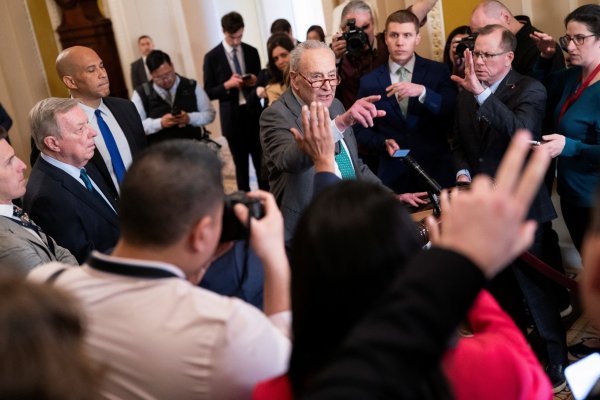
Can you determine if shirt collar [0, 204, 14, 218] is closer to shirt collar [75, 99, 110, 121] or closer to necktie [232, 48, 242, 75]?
shirt collar [75, 99, 110, 121]

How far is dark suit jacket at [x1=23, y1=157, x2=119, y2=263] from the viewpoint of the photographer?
2.21m

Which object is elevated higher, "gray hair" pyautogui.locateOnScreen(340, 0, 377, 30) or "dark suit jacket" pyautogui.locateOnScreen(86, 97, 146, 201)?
"gray hair" pyautogui.locateOnScreen(340, 0, 377, 30)

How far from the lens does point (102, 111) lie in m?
3.02

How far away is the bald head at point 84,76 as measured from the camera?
3.00m

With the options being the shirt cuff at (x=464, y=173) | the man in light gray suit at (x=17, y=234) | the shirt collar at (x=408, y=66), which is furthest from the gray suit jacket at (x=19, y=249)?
the shirt collar at (x=408, y=66)

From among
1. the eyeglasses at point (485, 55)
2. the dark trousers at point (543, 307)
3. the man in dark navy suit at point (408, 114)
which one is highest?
the eyeglasses at point (485, 55)

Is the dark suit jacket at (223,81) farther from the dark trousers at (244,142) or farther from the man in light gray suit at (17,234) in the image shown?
the man in light gray suit at (17,234)

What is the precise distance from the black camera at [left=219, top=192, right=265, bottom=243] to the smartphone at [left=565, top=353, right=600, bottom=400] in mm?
705

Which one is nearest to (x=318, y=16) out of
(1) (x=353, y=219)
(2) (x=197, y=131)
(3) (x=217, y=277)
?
(2) (x=197, y=131)

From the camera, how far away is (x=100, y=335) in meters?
1.02

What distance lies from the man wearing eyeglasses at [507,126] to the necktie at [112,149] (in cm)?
160

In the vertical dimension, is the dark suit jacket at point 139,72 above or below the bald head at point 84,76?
below

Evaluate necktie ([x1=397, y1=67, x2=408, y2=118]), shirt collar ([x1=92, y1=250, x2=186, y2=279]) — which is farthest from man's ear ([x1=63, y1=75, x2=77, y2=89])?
shirt collar ([x1=92, y1=250, x2=186, y2=279])

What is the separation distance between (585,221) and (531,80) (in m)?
0.63
